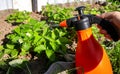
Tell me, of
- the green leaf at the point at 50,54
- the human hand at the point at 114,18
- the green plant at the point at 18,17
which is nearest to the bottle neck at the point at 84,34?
the human hand at the point at 114,18

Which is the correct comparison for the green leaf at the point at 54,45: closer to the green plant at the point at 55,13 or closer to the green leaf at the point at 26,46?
the green leaf at the point at 26,46

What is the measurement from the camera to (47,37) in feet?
9.64

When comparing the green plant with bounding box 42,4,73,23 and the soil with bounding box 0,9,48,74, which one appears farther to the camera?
the green plant with bounding box 42,4,73,23

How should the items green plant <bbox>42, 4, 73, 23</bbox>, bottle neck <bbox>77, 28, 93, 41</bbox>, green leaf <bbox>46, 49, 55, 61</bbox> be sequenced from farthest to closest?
green plant <bbox>42, 4, 73, 23</bbox>, green leaf <bbox>46, 49, 55, 61</bbox>, bottle neck <bbox>77, 28, 93, 41</bbox>

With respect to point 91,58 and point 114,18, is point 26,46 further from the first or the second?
point 114,18

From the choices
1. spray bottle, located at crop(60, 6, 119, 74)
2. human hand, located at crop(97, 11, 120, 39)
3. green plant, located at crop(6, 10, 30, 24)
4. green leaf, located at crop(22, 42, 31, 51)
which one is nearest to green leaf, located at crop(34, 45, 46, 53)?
green leaf, located at crop(22, 42, 31, 51)

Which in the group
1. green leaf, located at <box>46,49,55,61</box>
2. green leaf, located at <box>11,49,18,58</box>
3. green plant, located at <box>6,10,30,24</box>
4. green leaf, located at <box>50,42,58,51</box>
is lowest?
green leaf, located at <box>11,49,18,58</box>

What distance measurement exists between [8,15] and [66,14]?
2.33 feet

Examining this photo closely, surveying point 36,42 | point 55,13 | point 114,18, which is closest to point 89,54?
point 114,18

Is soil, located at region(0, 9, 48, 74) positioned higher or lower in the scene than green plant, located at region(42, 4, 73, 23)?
lower

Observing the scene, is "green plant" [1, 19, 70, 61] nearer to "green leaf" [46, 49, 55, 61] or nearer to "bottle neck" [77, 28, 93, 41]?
"green leaf" [46, 49, 55, 61]

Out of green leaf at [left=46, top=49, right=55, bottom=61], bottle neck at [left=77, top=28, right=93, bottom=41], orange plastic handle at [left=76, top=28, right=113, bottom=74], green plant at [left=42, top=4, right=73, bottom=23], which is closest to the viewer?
bottle neck at [left=77, top=28, right=93, bottom=41]

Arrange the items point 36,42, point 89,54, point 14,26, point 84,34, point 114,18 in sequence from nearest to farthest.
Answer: point 114,18 → point 84,34 → point 89,54 → point 36,42 → point 14,26

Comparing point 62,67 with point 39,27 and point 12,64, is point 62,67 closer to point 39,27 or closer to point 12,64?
point 12,64
